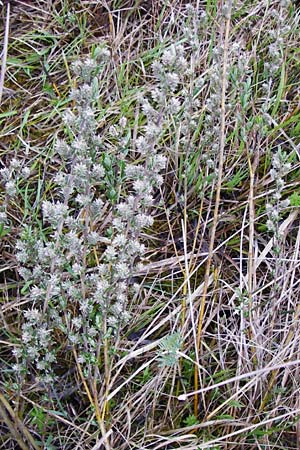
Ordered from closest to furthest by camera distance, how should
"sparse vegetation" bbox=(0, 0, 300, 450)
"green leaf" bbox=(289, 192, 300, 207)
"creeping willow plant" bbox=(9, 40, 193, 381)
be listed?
"creeping willow plant" bbox=(9, 40, 193, 381) < "sparse vegetation" bbox=(0, 0, 300, 450) < "green leaf" bbox=(289, 192, 300, 207)

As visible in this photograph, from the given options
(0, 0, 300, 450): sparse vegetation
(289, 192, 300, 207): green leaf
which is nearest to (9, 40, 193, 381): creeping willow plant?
(0, 0, 300, 450): sparse vegetation

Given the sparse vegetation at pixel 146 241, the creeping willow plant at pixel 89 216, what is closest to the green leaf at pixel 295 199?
the sparse vegetation at pixel 146 241

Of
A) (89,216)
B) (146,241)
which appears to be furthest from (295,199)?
(89,216)

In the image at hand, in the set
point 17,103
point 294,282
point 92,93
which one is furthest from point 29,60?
point 294,282

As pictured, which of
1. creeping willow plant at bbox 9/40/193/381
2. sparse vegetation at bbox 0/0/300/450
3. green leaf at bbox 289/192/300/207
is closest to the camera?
creeping willow plant at bbox 9/40/193/381

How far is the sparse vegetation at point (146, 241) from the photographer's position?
73.5 inches

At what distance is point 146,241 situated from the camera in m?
2.48

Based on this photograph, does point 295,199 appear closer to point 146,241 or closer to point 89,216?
point 146,241

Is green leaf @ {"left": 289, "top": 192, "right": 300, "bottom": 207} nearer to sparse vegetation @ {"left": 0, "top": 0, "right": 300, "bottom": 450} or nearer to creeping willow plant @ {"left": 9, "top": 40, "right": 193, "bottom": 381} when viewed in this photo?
sparse vegetation @ {"left": 0, "top": 0, "right": 300, "bottom": 450}

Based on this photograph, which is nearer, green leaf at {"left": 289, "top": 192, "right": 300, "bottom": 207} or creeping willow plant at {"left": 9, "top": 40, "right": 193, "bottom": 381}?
creeping willow plant at {"left": 9, "top": 40, "right": 193, "bottom": 381}

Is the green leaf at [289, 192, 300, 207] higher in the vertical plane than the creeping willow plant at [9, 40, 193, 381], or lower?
lower

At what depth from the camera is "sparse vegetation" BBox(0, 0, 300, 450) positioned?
1867 millimetres

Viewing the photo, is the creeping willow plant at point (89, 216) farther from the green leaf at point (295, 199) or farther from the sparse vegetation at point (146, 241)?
the green leaf at point (295, 199)

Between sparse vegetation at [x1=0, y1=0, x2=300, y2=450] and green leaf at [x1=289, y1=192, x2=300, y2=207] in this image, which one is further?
green leaf at [x1=289, y1=192, x2=300, y2=207]
